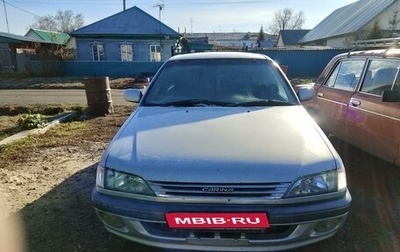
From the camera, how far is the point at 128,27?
87.6ft

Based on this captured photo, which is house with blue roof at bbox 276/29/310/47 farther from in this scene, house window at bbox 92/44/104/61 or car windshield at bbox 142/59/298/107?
car windshield at bbox 142/59/298/107

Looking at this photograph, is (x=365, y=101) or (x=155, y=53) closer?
(x=365, y=101)

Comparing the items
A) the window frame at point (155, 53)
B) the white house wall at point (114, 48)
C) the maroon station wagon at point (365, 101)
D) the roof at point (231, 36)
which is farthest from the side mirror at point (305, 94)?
the roof at point (231, 36)

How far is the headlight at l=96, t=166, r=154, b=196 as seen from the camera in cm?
212

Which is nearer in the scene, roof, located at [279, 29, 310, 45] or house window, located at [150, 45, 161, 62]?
house window, located at [150, 45, 161, 62]

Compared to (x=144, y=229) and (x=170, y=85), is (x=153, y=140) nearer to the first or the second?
(x=144, y=229)

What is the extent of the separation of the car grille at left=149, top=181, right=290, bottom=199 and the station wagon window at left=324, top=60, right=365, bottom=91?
325 centimetres

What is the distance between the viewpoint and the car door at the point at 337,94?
470cm

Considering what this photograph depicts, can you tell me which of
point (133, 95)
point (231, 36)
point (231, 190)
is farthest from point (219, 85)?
point (231, 36)

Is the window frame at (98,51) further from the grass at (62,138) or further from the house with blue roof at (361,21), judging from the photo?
the grass at (62,138)

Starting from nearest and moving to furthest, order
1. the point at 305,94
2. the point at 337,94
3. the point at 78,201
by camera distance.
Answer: the point at 78,201, the point at 305,94, the point at 337,94

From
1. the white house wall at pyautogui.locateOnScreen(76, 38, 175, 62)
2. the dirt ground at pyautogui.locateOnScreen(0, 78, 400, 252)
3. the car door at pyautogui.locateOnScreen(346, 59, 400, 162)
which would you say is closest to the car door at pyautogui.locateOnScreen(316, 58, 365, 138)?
the car door at pyautogui.locateOnScreen(346, 59, 400, 162)

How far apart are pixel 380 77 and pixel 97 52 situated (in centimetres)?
2550

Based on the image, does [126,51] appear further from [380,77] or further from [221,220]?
[221,220]
